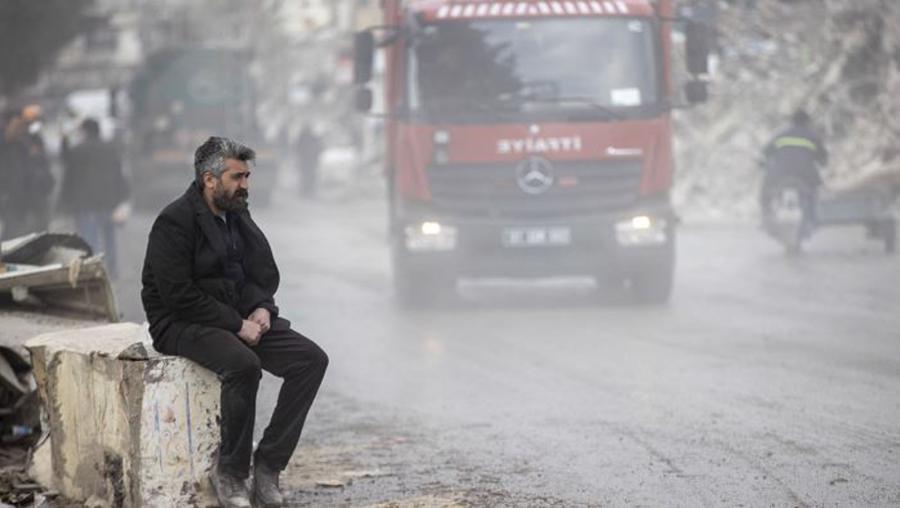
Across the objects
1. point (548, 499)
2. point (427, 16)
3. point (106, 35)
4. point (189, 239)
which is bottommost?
point (548, 499)

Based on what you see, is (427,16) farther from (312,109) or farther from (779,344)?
(312,109)

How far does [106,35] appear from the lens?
77.9m

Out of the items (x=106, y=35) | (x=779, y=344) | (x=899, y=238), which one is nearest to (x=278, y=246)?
(x=899, y=238)

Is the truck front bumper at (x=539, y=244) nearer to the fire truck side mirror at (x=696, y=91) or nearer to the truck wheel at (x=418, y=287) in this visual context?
the truck wheel at (x=418, y=287)

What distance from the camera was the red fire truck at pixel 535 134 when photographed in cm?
1428

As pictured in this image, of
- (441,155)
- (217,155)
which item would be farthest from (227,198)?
(441,155)

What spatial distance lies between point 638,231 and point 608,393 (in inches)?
198

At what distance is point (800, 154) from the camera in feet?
64.7

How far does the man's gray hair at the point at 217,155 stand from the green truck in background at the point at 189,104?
27577 mm

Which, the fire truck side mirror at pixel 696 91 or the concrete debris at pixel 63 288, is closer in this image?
the concrete debris at pixel 63 288

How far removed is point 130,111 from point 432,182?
2461 centimetres

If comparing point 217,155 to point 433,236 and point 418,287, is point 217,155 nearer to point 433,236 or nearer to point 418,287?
point 433,236

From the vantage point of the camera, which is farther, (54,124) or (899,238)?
(54,124)

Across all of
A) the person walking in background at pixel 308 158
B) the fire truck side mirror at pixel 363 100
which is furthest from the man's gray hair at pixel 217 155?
the person walking in background at pixel 308 158
